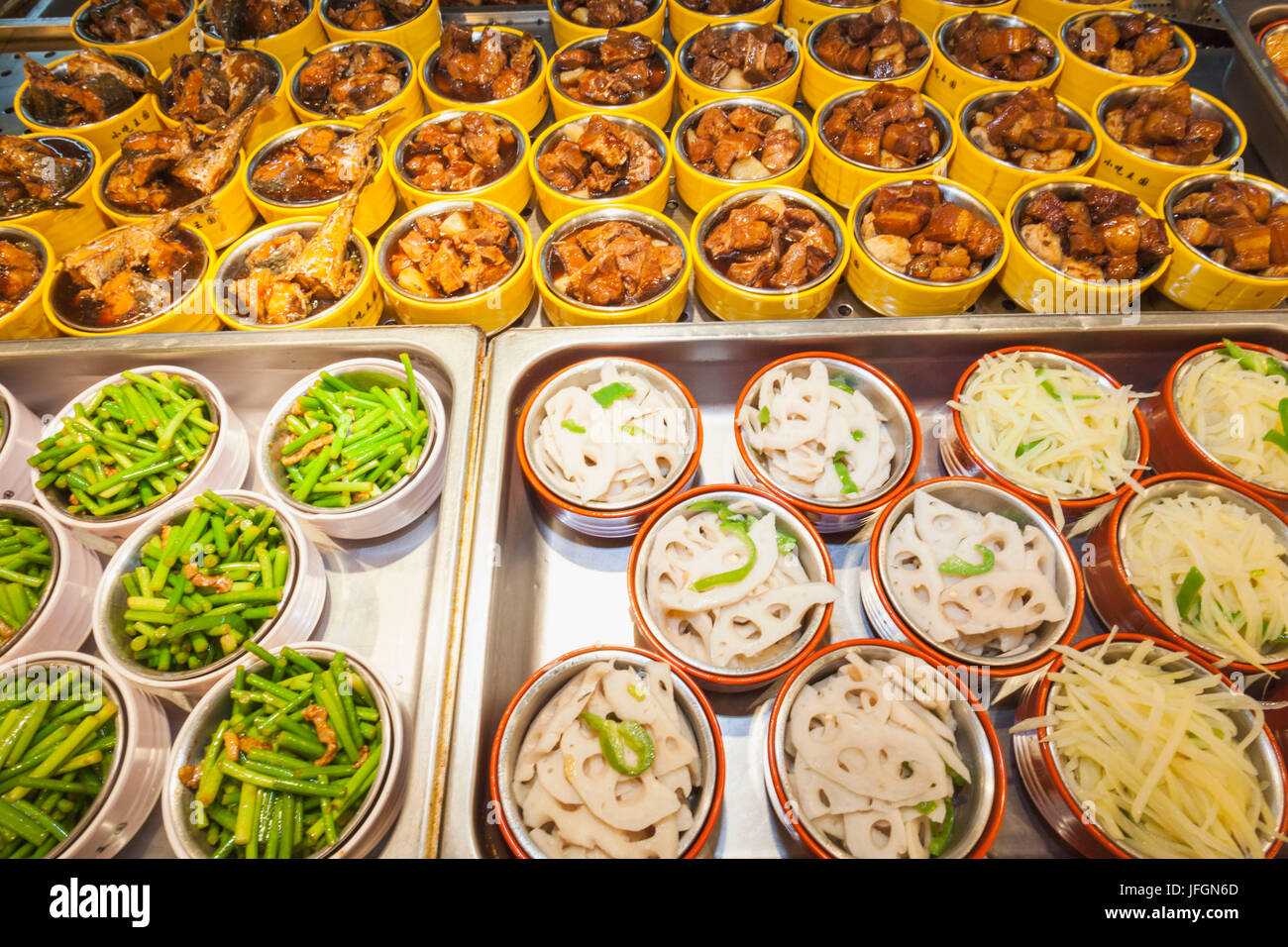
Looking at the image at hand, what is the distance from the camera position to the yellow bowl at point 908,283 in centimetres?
302

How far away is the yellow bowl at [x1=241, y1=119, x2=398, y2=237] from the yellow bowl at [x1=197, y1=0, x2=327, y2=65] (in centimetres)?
90

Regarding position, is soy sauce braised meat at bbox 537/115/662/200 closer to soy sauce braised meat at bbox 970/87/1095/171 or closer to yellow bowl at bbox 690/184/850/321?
Answer: yellow bowl at bbox 690/184/850/321

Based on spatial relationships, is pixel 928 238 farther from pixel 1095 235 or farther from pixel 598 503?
pixel 598 503

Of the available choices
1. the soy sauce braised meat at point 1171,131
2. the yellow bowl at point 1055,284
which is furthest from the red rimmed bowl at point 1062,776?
the soy sauce braised meat at point 1171,131

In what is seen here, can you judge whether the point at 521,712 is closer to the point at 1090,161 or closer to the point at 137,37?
the point at 1090,161

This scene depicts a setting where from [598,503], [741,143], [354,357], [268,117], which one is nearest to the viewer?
[598,503]

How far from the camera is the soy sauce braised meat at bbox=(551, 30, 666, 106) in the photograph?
389 cm

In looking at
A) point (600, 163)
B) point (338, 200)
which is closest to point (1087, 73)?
point (600, 163)

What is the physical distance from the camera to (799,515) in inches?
95.2

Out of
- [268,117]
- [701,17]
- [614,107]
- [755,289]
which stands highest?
[701,17]

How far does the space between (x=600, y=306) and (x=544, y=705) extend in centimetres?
170

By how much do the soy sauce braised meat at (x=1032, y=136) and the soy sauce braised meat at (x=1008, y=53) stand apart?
1.05ft

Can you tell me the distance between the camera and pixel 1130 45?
400cm
